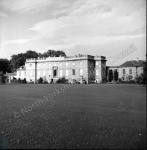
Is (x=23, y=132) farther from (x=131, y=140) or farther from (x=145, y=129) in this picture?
(x=145, y=129)

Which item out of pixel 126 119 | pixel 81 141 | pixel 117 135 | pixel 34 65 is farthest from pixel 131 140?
pixel 34 65

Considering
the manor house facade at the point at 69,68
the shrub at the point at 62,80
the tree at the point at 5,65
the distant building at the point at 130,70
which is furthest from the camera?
the tree at the point at 5,65

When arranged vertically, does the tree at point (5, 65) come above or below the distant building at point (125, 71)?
above

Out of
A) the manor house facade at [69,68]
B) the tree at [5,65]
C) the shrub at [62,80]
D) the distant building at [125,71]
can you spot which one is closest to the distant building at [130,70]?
the distant building at [125,71]

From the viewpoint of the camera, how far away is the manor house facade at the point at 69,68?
53062mm

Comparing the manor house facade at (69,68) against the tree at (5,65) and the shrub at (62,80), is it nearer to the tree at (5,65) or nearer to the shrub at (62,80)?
the shrub at (62,80)

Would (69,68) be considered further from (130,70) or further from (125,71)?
(130,70)

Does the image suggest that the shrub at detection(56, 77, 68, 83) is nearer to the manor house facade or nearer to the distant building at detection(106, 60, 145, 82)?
the manor house facade

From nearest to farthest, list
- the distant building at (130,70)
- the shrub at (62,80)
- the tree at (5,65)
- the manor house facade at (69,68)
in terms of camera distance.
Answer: the manor house facade at (69,68) < the shrub at (62,80) < the distant building at (130,70) < the tree at (5,65)

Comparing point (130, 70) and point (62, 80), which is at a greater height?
point (130, 70)

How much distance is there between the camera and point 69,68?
5578 cm

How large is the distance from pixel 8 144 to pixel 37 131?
1191 millimetres

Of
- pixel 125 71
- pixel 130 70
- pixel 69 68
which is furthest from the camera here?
pixel 125 71

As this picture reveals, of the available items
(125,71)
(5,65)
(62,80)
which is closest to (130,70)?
(125,71)
